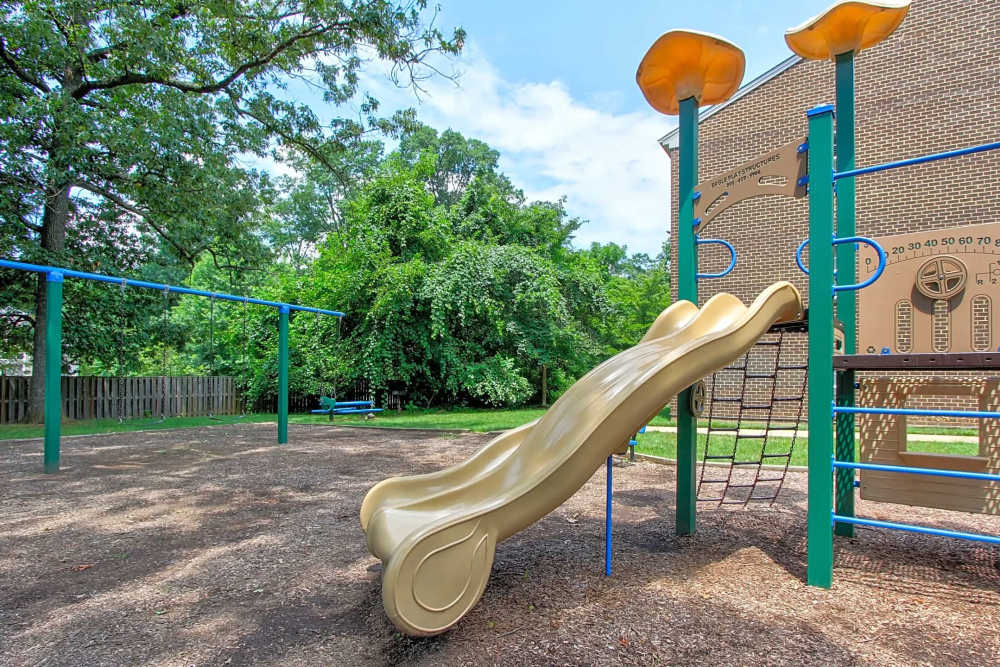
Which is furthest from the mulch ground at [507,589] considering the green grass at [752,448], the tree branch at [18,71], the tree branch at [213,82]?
the tree branch at [18,71]

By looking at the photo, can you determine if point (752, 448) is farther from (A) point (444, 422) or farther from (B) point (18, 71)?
(B) point (18, 71)

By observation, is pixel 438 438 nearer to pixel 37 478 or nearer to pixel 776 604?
pixel 37 478

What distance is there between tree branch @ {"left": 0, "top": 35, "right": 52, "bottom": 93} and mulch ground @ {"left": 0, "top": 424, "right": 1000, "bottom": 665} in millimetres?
10242

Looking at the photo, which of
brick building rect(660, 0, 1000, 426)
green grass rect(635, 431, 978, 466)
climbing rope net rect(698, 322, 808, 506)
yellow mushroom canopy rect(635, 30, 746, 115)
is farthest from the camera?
brick building rect(660, 0, 1000, 426)

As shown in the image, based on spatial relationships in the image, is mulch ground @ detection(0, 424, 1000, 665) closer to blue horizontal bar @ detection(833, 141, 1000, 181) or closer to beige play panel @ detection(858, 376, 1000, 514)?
beige play panel @ detection(858, 376, 1000, 514)

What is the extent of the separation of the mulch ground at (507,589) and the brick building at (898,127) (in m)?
7.28

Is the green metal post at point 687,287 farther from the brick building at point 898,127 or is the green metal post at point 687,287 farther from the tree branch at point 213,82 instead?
the tree branch at point 213,82

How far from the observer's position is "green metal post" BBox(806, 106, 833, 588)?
2.87 meters

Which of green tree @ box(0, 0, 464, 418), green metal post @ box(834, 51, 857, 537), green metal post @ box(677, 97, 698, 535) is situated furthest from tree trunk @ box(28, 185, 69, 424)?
green metal post @ box(834, 51, 857, 537)

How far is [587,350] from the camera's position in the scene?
1827 cm

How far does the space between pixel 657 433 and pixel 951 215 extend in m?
6.29

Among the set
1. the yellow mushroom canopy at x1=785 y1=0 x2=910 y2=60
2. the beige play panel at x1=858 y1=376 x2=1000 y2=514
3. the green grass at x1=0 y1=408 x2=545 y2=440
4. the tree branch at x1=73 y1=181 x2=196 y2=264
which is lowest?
the green grass at x1=0 y1=408 x2=545 y2=440

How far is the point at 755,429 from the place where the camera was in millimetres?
7887

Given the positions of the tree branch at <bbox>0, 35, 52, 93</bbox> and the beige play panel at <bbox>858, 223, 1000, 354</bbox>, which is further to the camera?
the tree branch at <bbox>0, 35, 52, 93</bbox>
